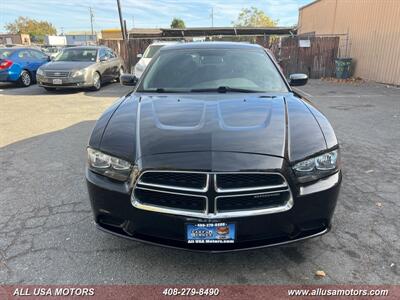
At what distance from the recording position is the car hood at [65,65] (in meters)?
11.4

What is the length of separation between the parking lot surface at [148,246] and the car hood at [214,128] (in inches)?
A: 29.8

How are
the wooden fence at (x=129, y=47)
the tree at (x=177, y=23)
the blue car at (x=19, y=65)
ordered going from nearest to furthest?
the blue car at (x=19, y=65)
the wooden fence at (x=129, y=47)
the tree at (x=177, y=23)

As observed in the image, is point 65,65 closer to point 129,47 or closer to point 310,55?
point 129,47

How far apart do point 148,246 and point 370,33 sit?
15866mm

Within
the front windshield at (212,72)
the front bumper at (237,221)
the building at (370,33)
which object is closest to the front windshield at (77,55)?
the front windshield at (212,72)

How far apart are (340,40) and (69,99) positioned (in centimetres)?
1410

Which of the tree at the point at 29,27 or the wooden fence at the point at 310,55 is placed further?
the tree at the point at 29,27

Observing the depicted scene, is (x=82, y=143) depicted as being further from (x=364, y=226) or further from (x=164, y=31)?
(x=164, y=31)

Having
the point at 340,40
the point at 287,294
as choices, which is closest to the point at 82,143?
the point at 287,294

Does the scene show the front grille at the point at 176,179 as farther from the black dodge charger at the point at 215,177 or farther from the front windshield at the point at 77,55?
the front windshield at the point at 77,55

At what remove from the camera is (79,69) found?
11.4m

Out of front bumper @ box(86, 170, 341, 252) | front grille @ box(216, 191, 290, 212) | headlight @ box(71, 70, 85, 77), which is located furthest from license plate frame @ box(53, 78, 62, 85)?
front grille @ box(216, 191, 290, 212)

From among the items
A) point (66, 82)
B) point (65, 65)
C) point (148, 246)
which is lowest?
point (148, 246)

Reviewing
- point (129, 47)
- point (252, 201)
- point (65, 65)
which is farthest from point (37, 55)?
point (252, 201)
